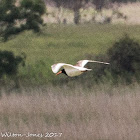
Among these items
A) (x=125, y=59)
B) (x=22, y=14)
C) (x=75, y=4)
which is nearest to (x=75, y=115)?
(x=22, y=14)

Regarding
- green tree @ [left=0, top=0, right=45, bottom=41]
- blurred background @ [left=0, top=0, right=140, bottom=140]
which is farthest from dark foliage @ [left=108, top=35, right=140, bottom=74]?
green tree @ [left=0, top=0, right=45, bottom=41]

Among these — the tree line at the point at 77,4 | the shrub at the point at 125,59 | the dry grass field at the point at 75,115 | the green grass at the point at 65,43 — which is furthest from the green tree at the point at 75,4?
the dry grass field at the point at 75,115

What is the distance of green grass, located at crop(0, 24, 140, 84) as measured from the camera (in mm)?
20391

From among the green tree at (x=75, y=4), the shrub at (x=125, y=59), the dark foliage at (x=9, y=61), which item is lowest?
the dark foliage at (x=9, y=61)

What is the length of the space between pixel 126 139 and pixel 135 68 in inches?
225

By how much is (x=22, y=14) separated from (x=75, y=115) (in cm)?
253

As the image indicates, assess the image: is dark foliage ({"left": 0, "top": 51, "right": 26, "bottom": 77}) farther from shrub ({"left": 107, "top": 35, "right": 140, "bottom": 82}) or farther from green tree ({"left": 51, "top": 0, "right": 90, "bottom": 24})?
green tree ({"left": 51, "top": 0, "right": 90, "bottom": 24})

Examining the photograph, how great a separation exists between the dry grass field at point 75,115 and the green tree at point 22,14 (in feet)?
4.01

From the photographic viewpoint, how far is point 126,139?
10281mm

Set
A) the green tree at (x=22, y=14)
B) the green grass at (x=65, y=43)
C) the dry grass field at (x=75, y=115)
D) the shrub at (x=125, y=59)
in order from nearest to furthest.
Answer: the dry grass field at (x=75, y=115)
the green tree at (x=22, y=14)
the shrub at (x=125, y=59)
the green grass at (x=65, y=43)

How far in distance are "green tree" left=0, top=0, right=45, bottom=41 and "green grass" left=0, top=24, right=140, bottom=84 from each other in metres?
3.55

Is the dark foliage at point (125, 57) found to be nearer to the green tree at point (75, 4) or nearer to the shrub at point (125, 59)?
the shrub at point (125, 59)

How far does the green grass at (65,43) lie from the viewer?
20.4 m

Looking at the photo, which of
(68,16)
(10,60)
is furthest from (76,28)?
(10,60)
